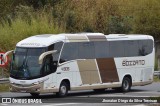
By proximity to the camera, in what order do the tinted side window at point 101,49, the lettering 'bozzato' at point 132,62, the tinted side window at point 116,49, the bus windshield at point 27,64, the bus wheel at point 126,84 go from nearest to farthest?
the bus windshield at point 27,64, the tinted side window at point 101,49, the tinted side window at point 116,49, the lettering 'bozzato' at point 132,62, the bus wheel at point 126,84

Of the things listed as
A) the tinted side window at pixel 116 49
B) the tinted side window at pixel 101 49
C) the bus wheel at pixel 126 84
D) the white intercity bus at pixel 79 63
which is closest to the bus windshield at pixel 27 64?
the white intercity bus at pixel 79 63

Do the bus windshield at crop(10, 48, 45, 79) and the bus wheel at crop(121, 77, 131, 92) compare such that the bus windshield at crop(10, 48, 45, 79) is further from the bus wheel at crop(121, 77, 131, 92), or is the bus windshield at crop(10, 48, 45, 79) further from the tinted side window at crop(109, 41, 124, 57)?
the bus wheel at crop(121, 77, 131, 92)

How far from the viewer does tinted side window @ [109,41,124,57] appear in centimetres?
2862

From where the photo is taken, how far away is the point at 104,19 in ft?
181

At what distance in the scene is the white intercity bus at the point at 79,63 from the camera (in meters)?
25.1

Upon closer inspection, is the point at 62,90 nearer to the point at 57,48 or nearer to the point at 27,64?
the point at 57,48

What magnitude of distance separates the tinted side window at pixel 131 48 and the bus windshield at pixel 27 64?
613 cm

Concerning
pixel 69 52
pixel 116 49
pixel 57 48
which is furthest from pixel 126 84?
pixel 57 48

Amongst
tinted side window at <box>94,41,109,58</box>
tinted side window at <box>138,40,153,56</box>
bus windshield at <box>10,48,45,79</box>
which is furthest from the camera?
tinted side window at <box>138,40,153,56</box>

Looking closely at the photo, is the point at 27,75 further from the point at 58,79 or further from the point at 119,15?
the point at 119,15

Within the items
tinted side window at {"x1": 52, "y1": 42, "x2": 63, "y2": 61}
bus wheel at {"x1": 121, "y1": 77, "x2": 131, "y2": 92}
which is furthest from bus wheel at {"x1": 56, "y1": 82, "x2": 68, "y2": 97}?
bus wheel at {"x1": 121, "y1": 77, "x2": 131, "y2": 92}

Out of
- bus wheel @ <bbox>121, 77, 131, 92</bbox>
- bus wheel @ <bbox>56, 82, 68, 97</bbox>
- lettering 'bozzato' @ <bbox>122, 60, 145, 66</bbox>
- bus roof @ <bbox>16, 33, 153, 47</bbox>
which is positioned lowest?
bus wheel @ <bbox>121, 77, 131, 92</bbox>

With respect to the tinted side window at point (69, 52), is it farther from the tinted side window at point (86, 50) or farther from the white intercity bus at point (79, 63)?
the tinted side window at point (86, 50)

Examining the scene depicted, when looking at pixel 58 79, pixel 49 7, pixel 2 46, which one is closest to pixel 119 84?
pixel 58 79
